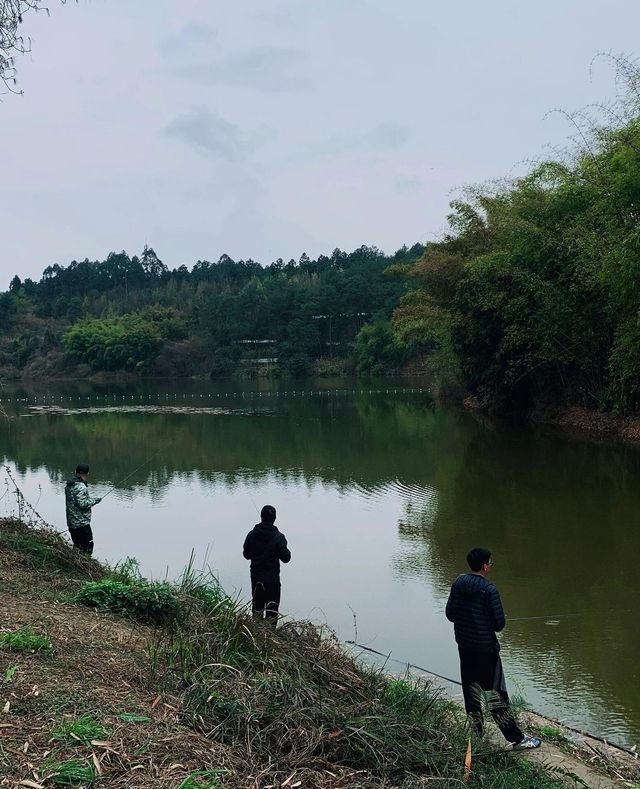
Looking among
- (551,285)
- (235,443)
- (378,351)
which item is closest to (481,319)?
(551,285)

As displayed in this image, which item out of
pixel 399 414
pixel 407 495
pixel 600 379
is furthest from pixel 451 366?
pixel 407 495

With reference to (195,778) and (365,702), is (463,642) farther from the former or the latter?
(195,778)

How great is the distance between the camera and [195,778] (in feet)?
10.9

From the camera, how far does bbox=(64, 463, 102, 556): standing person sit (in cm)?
880

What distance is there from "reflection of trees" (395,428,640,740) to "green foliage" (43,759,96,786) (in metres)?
4.67

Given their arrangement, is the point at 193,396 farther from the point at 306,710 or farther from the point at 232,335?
the point at 306,710

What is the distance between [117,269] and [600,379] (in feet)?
387

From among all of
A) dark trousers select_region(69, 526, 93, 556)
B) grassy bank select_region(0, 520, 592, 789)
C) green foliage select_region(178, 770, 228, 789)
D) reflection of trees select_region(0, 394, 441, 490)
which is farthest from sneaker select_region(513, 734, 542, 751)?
reflection of trees select_region(0, 394, 441, 490)

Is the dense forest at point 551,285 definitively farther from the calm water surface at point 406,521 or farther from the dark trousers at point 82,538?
the dark trousers at point 82,538

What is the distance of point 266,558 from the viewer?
6738 mm

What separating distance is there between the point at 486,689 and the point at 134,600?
3011 millimetres

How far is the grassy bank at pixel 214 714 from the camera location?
11.2ft

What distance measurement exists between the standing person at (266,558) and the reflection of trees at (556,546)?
2.57 metres

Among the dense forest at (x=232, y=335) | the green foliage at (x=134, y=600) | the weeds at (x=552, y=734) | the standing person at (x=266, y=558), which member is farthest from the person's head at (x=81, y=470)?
the dense forest at (x=232, y=335)
